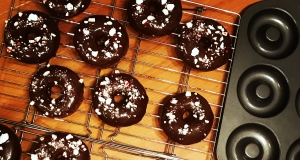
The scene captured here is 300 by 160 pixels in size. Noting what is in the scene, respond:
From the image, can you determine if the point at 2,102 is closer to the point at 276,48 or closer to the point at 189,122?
the point at 189,122

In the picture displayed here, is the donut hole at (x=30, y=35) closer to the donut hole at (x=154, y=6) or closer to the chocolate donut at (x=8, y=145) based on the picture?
the chocolate donut at (x=8, y=145)

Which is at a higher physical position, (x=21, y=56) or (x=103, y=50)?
(x=103, y=50)

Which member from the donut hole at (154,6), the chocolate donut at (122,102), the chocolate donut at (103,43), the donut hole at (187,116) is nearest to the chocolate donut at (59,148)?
the chocolate donut at (122,102)

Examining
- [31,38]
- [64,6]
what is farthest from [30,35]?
[64,6]

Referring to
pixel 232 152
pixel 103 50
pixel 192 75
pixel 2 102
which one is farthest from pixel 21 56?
pixel 232 152

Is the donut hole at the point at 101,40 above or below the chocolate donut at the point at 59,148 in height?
above

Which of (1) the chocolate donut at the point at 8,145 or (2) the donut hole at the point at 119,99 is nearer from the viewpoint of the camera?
(1) the chocolate donut at the point at 8,145
